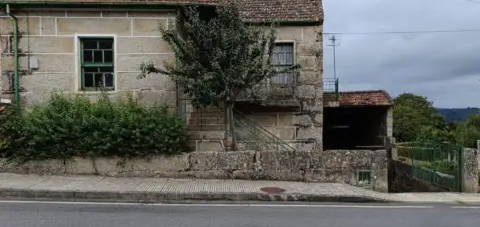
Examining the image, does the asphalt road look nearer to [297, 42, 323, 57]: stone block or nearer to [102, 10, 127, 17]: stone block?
[102, 10, 127, 17]: stone block

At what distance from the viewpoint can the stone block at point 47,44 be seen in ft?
43.8

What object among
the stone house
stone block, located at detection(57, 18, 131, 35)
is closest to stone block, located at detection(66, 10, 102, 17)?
the stone house

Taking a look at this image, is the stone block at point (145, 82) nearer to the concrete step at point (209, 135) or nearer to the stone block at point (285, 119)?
the concrete step at point (209, 135)

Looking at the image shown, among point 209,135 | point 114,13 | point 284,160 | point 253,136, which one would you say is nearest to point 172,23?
point 114,13

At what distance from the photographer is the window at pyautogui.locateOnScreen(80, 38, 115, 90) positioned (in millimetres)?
13648

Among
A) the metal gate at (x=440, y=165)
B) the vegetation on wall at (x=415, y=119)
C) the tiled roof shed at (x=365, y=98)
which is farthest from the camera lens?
the vegetation on wall at (x=415, y=119)

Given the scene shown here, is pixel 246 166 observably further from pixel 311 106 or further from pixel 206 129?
pixel 311 106

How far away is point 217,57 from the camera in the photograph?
1196cm

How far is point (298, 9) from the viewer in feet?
55.4

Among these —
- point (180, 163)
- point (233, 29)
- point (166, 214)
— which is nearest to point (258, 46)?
point (233, 29)

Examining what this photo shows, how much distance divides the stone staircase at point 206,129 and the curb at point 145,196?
16.8 ft

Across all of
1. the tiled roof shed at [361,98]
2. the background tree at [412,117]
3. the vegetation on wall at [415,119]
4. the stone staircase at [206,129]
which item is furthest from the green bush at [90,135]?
the background tree at [412,117]

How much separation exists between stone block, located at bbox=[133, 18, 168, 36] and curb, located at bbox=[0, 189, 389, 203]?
5556 millimetres

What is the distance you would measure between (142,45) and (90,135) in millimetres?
3301
